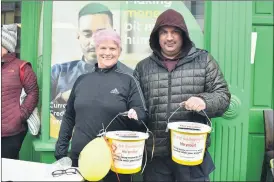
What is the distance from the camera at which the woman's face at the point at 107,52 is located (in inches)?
85.4

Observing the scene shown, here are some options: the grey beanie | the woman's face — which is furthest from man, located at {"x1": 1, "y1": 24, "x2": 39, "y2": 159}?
the woman's face

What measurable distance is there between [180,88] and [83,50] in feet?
4.16

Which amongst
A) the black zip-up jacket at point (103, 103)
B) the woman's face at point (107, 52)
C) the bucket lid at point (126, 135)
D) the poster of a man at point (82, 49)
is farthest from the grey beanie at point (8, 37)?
the bucket lid at point (126, 135)

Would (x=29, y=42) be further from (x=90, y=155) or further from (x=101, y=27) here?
(x=90, y=155)

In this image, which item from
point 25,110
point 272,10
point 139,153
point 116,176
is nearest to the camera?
point 139,153

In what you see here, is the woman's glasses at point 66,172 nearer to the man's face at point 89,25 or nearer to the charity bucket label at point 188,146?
the charity bucket label at point 188,146

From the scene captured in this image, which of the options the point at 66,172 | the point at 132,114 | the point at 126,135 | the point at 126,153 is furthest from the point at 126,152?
the point at 66,172

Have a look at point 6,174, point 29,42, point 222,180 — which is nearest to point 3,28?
point 29,42

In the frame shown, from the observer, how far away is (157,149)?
2.31m

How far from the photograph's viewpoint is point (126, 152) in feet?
6.23

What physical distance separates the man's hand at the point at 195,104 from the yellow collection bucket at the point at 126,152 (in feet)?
1.23

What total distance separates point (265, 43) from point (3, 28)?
9.06 ft

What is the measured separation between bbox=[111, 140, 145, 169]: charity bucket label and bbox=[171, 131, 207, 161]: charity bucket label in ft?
0.84

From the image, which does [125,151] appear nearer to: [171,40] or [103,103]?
[103,103]
